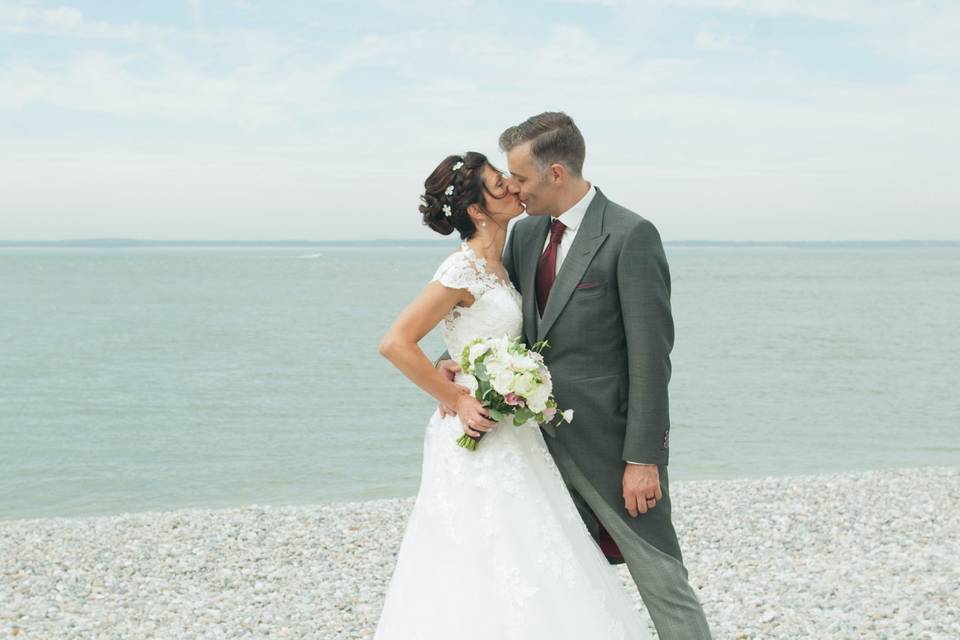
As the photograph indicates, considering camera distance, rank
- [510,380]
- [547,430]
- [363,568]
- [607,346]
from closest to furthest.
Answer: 1. [510,380]
2. [607,346]
3. [547,430]
4. [363,568]

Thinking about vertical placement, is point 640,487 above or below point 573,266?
below

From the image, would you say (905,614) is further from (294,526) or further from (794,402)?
(794,402)

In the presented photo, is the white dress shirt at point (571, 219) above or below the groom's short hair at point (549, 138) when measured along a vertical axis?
below

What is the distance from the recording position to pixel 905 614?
18.9ft

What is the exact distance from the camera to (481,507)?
11.7 feet

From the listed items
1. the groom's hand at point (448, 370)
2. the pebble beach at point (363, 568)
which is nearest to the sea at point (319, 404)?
the pebble beach at point (363, 568)

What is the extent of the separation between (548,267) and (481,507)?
886mm

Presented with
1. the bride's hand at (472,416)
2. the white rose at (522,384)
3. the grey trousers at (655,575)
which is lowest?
the grey trousers at (655,575)

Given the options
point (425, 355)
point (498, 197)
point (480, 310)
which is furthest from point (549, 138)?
point (425, 355)

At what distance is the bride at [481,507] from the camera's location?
11.4ft

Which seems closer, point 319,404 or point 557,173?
point 557,173

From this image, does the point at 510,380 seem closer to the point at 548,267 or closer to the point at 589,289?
the point at 589,289

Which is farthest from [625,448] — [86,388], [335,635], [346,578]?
[86,388]

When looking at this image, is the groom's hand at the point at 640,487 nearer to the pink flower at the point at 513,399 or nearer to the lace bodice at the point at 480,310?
the pink flower at the point at 513,399
